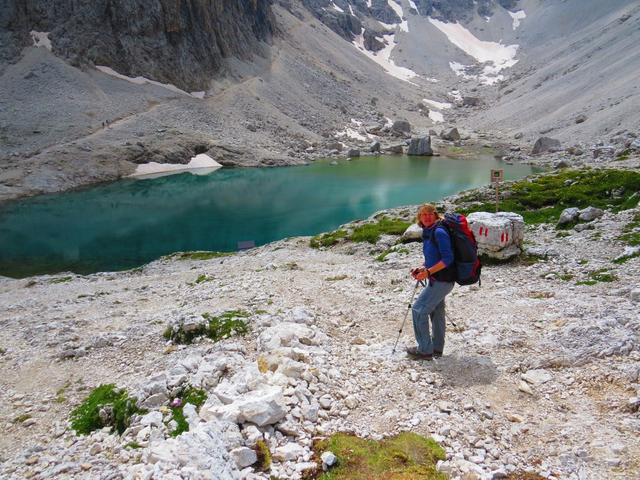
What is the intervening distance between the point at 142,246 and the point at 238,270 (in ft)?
59.4

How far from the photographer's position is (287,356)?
8383 millimetres

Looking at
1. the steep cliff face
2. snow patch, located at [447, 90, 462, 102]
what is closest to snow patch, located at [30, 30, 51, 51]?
the steep cliff face

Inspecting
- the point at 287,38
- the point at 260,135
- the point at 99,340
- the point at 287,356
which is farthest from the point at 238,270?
the point at 287,38

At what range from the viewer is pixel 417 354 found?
886cm

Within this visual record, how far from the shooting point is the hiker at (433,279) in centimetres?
799

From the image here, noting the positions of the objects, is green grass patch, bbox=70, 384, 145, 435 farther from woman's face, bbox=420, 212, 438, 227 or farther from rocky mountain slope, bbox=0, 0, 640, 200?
rocky mountain slope, bbox=0, 0, 640, 200

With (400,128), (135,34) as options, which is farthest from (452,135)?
(135,34)

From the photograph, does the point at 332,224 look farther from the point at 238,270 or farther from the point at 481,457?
the point at 481,457

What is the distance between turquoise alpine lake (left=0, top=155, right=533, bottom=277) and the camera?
3572 centimetres

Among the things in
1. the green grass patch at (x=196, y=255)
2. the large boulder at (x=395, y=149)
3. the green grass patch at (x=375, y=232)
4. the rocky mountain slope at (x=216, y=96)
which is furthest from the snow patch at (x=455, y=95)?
the green grass patch at (x=196, y=255)

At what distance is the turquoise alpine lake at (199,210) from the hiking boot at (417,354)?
91.5 feet

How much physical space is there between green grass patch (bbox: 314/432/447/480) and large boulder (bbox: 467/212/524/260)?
10.9 metres

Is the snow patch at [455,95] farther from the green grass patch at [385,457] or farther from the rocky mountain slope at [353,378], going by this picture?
the green grass patch at [385,457]

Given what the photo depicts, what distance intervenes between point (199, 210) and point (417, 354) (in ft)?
143
